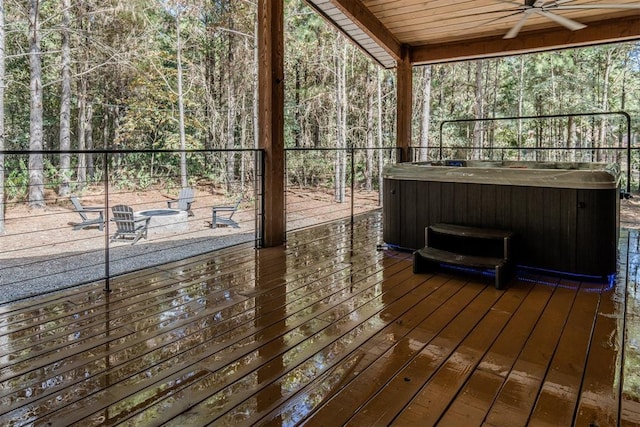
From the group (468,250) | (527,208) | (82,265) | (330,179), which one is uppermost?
(330,179)

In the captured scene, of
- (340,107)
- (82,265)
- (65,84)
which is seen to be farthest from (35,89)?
(340,107)

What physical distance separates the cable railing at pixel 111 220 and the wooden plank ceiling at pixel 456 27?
74.6 inches

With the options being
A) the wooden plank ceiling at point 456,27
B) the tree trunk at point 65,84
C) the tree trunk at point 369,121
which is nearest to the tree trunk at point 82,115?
the tree trunk at point 65,84

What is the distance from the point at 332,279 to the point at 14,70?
10462 mm

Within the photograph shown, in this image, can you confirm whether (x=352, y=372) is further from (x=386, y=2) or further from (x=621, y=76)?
(x=621, y=76)

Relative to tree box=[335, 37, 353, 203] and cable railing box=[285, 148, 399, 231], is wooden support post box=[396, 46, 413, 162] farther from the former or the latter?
tree box=[335, 37, 353, 203]

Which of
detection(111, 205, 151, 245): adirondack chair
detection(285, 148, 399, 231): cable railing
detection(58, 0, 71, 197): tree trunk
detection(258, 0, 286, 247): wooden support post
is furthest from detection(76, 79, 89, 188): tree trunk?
detection(258, 0, 286, 247): wooden support post

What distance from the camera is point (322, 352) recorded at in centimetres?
189

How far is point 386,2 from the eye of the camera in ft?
15.0

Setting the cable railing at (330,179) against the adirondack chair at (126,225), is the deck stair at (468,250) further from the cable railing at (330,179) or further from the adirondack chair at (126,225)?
the cable railing at (330,179)

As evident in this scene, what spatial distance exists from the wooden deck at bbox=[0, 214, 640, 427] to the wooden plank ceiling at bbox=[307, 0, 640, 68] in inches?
114

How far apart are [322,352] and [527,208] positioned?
2008 millimetres

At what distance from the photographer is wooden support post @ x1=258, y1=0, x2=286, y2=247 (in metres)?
3.74

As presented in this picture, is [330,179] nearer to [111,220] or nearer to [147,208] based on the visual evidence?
[147,208]
